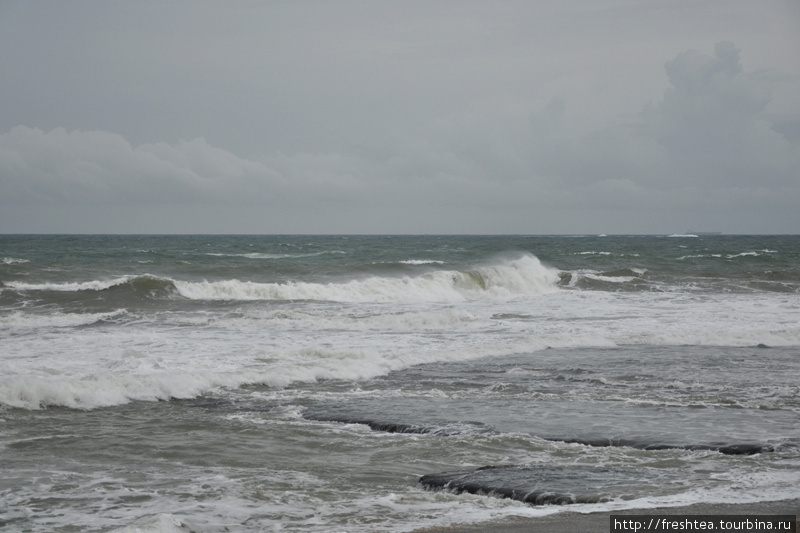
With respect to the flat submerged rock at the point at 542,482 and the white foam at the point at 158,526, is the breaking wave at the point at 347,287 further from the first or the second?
the white foam at the point at 158,526

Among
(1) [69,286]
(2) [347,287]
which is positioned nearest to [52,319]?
→ (1) [69,286]

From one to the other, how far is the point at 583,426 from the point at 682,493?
2370 mm

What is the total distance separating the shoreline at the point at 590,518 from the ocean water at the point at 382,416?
0.52 ft

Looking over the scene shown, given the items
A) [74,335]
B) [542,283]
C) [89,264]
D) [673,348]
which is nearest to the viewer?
[673,348]

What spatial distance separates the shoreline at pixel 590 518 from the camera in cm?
496

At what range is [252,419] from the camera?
28.2 ft

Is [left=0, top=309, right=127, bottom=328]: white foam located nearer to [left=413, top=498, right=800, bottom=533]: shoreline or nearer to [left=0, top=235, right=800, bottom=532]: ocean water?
[left=0, top=235, right=800, bottom=532]: ocean water

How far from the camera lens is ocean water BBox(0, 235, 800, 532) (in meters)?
5.70

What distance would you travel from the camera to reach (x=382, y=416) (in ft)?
28.5

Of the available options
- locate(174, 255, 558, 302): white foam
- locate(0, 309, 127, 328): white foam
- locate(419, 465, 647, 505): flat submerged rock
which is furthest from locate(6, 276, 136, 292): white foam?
locate(419, 465, 647, 505): flat submerged rock

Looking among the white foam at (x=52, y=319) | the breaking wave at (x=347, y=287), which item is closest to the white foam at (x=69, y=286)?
the breaking wave at (x=347, y=287)

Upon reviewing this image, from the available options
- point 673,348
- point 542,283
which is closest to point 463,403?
point 673,348

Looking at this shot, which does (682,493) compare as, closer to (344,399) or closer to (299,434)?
(299,434)

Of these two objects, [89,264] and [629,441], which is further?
[89,264]
